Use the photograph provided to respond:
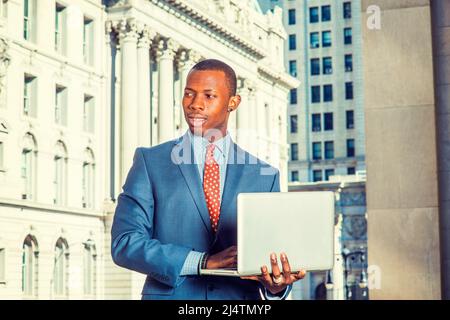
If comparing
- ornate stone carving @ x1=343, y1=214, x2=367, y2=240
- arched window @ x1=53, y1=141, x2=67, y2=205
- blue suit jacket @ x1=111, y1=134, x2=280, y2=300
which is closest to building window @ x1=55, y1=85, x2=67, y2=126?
arched window @ x1=53, y1=141, x2=67, y2=205

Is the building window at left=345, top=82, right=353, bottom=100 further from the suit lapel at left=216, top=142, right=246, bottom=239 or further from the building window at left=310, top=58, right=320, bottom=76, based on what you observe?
the suit lapel at left=216, top=142, right=246, bottom=239

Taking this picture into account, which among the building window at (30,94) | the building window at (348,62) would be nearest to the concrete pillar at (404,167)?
the building window at (30,94)

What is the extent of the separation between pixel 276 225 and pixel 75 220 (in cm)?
3729

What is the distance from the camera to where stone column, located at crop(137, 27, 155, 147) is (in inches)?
1793

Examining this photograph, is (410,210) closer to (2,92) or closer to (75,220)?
(2,92)

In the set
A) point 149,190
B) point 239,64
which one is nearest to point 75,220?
point 239,64

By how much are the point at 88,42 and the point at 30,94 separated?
236 inches

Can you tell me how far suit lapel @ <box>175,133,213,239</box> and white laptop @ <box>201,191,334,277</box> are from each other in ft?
1.27

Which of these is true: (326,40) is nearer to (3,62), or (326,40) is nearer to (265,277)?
(3,62)

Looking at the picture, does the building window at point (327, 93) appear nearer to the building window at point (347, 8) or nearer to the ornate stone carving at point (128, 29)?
the building window at point (347, 8)

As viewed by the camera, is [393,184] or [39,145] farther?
[39,145]

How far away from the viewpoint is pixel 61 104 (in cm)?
4228

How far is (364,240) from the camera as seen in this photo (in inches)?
2766

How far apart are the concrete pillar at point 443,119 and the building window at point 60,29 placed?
31442 millimetres
